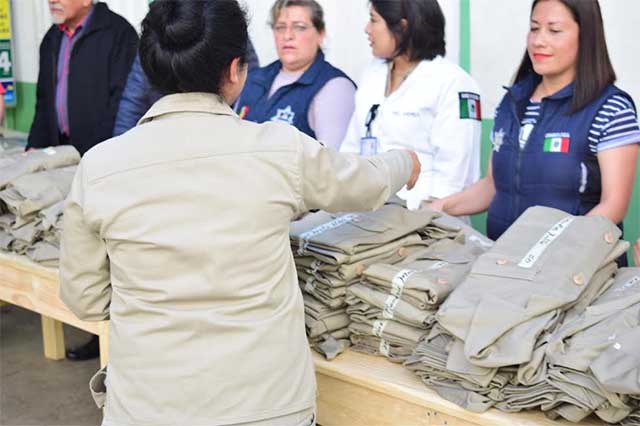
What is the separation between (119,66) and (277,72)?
890 mm

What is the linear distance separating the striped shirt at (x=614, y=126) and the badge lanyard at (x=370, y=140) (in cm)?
79

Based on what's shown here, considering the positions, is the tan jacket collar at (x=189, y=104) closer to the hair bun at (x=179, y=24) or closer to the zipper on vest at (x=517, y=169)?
the hair bun at (x=179, y=24)

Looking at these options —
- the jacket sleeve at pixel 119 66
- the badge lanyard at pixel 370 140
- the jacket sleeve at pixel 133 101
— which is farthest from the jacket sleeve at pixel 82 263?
the jacket sleeve at pixel 119 66

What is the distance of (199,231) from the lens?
5.31ft

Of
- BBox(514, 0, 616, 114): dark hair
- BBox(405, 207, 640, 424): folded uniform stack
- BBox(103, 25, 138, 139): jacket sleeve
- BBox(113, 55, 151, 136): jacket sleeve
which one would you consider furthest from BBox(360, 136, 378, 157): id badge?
BBox(103, 25, 138, 139): jacket sleeve

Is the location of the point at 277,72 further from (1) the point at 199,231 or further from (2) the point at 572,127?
(1) the point at 199,231

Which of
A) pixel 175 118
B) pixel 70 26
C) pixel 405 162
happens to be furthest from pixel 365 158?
pixel 70 26

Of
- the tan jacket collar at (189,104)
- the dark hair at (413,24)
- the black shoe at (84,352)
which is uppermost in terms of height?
the dark hair at (413,24)

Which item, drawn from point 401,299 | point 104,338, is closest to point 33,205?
point 104,338

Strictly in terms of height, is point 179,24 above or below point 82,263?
above

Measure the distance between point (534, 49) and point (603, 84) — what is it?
225mm

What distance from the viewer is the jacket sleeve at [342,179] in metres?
1.71

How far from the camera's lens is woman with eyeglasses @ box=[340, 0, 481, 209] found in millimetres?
3057

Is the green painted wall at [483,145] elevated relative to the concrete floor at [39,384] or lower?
elevated
